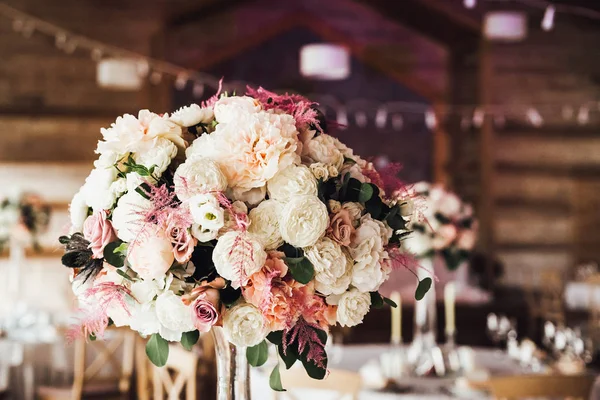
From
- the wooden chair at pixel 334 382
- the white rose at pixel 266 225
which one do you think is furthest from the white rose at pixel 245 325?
the wooden chair at pixel 334 382

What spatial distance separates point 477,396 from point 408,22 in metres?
7.38

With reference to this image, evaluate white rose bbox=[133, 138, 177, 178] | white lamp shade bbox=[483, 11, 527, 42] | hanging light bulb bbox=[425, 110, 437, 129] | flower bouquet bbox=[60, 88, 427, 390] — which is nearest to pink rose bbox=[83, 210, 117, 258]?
flower bouquet bbox=[60, 88, 427, 390]

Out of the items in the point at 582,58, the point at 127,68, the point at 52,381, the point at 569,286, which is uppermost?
the point at 582,58

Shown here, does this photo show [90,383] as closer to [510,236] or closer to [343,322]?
[343,322]

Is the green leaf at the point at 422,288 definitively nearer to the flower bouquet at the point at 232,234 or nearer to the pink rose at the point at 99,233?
the flower bouquet at the point at 232,234

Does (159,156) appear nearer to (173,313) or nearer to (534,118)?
(173,313)

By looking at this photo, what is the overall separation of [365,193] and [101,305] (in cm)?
47

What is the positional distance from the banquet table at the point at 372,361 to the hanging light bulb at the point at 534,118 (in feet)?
19.1

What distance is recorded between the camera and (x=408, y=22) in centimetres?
1008

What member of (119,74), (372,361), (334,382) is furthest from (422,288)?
(119,74)

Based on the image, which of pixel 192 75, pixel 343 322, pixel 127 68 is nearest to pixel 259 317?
pixel 343 322

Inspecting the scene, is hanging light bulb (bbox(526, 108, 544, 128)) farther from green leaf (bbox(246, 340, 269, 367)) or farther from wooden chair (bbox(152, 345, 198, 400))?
green leaf (bbox(246, 340, 269, 367))

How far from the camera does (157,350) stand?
57.5 inches

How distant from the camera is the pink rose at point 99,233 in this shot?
1.42 meters
